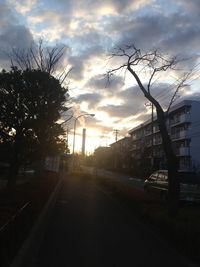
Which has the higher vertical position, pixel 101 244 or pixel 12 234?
pixel 12 234

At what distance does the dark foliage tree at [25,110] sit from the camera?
26.0m

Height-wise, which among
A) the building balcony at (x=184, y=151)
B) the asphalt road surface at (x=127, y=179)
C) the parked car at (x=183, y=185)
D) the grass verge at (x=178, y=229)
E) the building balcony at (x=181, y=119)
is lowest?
the grass verge at (x=178, y=229)

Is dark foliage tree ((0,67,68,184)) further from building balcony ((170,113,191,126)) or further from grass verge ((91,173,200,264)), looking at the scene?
building balcony ((170,113,191,126))

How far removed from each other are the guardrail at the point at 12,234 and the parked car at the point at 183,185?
10.3 m

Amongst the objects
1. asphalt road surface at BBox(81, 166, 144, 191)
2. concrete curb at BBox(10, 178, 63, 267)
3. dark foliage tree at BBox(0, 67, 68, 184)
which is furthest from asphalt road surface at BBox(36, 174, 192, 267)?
asphalt road surface at BBox(81, 166, 144, 191)

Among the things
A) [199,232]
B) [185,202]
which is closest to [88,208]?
[185,202]

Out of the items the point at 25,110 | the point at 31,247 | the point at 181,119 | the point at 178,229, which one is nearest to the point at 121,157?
the point at 181,119

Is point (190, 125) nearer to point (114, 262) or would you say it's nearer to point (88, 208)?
point (88, 208)

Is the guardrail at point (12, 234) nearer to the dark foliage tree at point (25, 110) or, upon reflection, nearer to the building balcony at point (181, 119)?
the dark foliage tree at point (25, 110)

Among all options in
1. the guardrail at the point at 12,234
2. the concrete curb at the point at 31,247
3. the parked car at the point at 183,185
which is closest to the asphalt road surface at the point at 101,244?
the concrete curb at the point at 31,247

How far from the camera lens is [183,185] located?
21984mm

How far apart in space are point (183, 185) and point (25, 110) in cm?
1018

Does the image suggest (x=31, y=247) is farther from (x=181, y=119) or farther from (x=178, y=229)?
(x=181, y=119)

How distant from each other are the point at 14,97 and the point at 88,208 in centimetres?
1000
